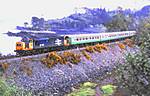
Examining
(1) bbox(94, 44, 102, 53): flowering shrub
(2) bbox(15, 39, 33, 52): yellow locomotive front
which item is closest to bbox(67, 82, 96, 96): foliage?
(2) bbox(15, 39, 33, 52): yellow locomotive front

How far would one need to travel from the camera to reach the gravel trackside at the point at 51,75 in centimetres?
3296

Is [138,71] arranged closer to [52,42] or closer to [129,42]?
[52,42]

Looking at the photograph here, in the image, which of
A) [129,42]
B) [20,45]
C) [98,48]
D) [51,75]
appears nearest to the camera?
[51,75]

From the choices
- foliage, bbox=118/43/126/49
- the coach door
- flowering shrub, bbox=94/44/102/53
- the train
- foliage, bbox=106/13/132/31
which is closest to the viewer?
the train

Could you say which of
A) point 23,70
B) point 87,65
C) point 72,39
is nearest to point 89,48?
point 72,39

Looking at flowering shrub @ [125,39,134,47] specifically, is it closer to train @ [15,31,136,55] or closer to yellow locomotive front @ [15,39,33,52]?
train @ [15,31,136,55]

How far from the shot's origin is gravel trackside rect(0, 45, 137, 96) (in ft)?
108

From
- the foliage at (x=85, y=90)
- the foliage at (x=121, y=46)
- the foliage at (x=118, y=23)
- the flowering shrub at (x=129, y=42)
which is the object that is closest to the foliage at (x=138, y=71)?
the foliage at (x=85, y=90)

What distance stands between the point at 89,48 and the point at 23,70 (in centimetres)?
1746

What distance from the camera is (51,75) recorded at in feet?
121

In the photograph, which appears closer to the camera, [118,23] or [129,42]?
[129,42]

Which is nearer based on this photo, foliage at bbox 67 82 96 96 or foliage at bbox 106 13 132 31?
foliage at bbox 67 82 96 96

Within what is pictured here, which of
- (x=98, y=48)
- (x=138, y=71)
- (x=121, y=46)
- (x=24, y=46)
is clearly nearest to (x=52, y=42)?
(x=24, y=46)

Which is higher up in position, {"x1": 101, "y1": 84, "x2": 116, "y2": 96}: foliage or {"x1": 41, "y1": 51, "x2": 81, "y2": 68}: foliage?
{"x1": 41, "y1": 51, "x2": 81, "y2": 68}: foliage
